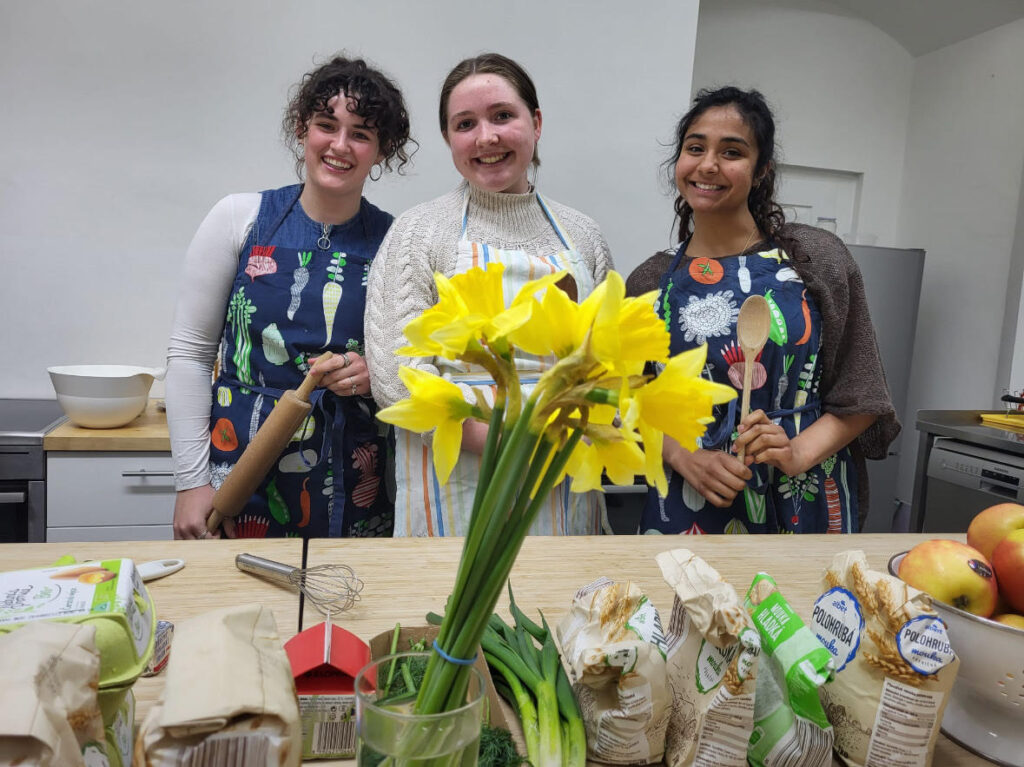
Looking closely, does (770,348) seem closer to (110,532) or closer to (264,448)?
(264,448)

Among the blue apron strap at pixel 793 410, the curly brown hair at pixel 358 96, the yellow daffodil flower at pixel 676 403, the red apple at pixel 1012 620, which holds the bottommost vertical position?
the red apple at pixel 1012 620

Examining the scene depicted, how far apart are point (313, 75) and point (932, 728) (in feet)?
4.48

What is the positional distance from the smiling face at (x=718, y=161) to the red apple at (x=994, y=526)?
0.80m

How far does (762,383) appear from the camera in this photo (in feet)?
4.43

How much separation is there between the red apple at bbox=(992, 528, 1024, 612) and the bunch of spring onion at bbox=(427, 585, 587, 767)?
0.39 metres

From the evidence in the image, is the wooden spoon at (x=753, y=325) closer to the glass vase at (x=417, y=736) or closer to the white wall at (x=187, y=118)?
the glass vase at (x=417, y=736)

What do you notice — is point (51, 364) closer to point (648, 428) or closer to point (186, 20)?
point (186, 20)

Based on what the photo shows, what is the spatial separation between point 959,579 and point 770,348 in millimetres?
724

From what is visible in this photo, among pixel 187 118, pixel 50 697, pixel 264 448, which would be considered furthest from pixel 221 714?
pixel 187 118

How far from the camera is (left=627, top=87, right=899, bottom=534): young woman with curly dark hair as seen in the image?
1.33m

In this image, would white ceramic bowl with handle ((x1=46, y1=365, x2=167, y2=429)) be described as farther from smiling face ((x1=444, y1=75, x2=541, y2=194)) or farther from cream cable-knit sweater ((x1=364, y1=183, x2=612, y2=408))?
smiling face ((x1=444, y1=75, x2=541, y2=194))

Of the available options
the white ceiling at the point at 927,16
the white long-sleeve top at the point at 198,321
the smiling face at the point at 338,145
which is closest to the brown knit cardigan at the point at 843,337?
the smiling face at the point at 338,145

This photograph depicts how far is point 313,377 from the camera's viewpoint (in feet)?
4.24

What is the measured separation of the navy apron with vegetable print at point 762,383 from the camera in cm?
134
